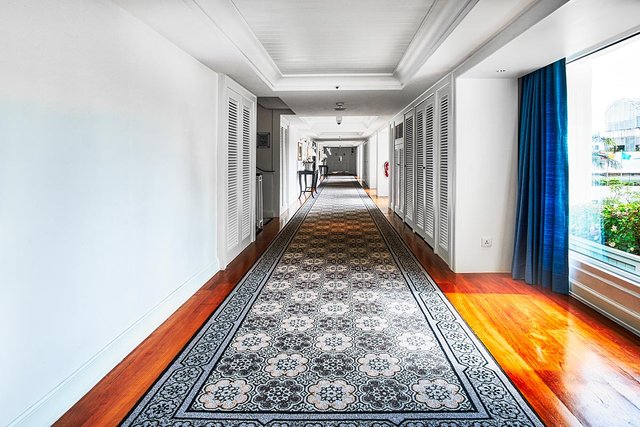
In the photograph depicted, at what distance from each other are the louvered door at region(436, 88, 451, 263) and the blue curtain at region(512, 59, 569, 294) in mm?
769


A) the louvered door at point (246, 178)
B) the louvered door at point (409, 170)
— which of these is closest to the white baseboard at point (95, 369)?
the louvered door at point (246, 178)

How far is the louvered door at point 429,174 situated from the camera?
5.71 meters

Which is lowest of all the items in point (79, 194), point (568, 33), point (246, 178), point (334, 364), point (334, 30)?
point (334, 364)

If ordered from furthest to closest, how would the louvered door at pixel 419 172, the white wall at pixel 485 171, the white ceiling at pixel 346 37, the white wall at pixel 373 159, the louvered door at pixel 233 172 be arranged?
the white wall at pixel 373 159, the louvered door at pixel 419 172, the louvered door at pixel 233 172, the white wall at pixel 485 171, the white ceiling at pixel 346 37

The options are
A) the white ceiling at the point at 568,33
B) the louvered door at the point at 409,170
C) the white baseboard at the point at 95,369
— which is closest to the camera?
the white baseboard at the point at 95,369

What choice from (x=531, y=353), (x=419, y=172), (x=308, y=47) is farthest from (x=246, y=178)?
(x=531, y=353)

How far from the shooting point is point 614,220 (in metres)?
3.50

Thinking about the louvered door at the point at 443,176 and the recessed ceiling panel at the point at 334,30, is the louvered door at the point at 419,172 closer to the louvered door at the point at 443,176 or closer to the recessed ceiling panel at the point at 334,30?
the louvered door at the point at 443,176

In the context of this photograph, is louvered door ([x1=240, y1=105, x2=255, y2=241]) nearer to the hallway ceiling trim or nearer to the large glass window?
the hallway ceiling trim

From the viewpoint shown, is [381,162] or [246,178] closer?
[246,178]

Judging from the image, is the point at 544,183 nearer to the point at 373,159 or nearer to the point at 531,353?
the point at 531,353

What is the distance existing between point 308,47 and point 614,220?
3.12 metres

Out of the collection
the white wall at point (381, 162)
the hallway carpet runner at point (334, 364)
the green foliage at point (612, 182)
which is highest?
the white wall at point (381, 162)

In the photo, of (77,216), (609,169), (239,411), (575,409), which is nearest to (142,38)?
(77,216)
